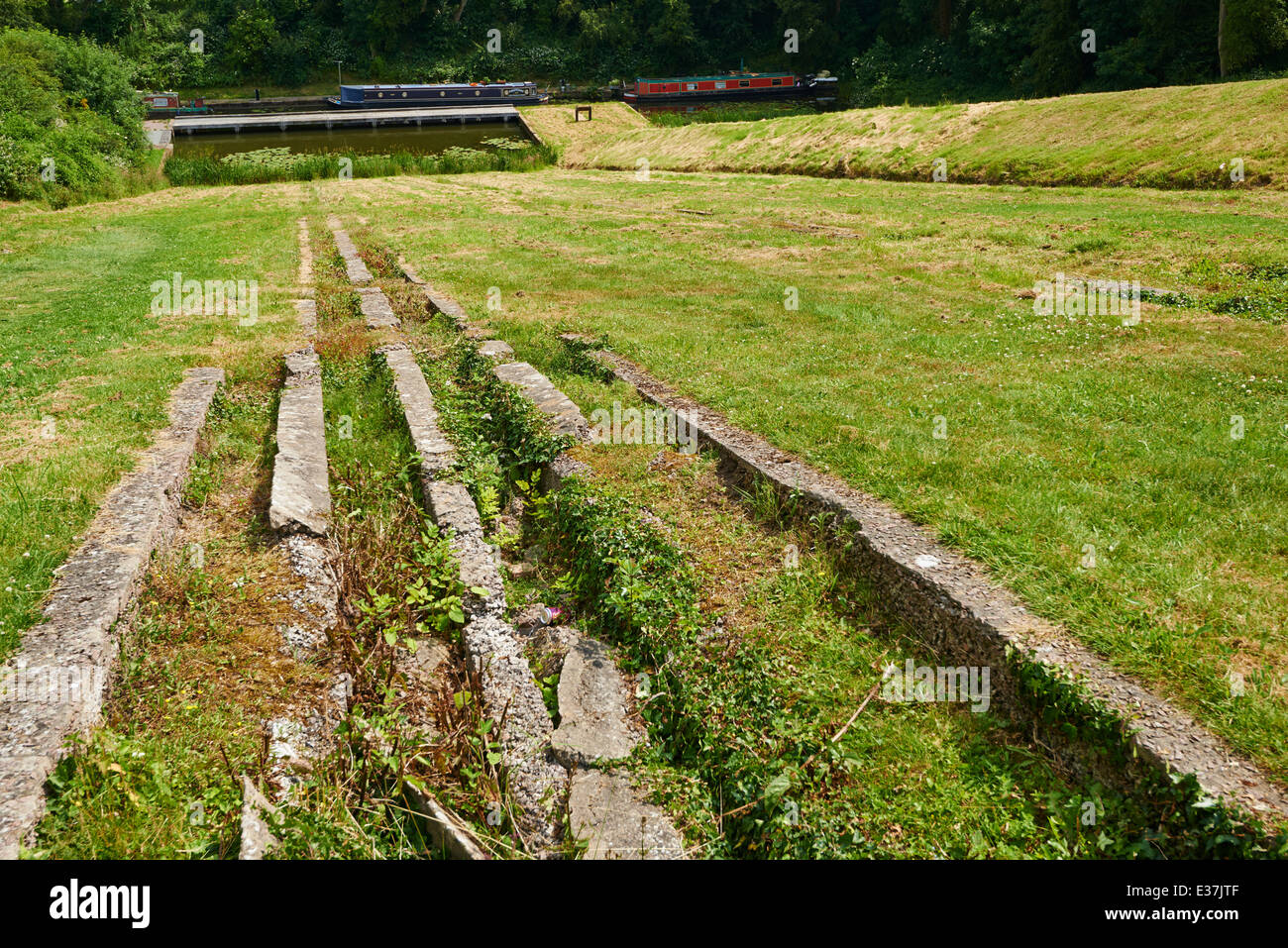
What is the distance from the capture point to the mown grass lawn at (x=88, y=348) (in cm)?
523

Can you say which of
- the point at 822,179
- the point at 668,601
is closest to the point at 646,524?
the point at 668,601

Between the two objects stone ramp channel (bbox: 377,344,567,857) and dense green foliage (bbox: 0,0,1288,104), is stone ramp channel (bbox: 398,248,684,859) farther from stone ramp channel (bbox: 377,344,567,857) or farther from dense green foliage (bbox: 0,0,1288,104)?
dense green foliage (bbox: 0,0,1288,104)

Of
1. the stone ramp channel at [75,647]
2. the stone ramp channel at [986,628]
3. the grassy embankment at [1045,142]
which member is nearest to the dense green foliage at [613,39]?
the grassy embankment at [1045,142]

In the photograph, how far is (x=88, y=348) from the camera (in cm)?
945

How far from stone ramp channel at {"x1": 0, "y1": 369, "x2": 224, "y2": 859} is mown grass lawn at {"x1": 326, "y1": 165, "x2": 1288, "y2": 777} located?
4.38m

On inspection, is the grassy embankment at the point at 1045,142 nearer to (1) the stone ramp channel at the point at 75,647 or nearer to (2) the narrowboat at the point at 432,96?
(1) the stone ramp channel at the point at 75,647

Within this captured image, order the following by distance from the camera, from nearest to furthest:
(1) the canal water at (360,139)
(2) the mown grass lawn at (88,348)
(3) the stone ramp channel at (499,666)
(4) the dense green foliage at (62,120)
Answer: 1. (3) the stone ramp channel at (499,666)
2. (2) the mown grass lawn at (88,348)
3. (4) the dense green foliage at (62,120)
4. (1) the canal water at (360,139)

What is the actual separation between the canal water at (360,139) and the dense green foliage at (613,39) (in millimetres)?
12211

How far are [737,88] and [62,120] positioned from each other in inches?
1610

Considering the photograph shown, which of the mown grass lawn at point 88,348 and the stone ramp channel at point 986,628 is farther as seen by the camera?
the mown grass lawn at point 88,348

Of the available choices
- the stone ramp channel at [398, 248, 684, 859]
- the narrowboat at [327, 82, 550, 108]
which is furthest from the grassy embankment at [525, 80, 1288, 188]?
the narrowboat at [327, 82, 550, 108]

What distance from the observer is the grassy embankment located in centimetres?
1719

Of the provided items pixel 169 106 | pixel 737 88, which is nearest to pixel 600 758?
pixel 737 88

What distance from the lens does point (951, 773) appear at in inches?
137
